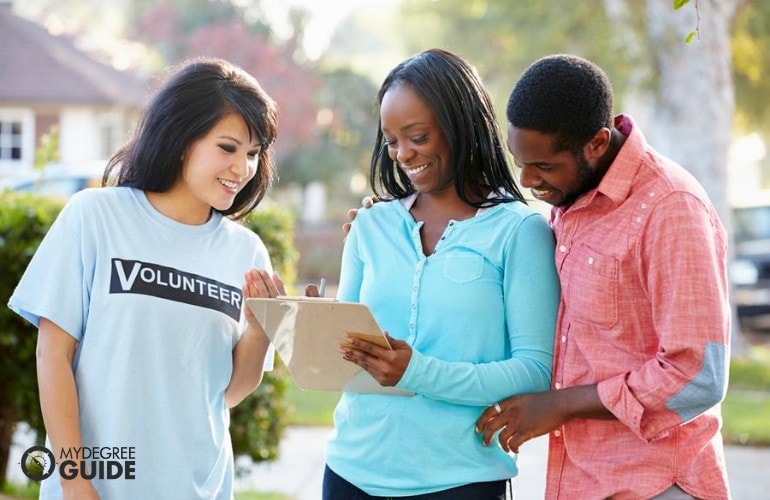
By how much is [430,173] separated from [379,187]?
366 millimetres

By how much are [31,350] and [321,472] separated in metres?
2.40

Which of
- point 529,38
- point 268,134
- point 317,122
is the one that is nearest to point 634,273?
point 268,134

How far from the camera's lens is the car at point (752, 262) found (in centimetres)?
1577

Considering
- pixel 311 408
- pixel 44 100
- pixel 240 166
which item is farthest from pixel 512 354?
pixel 44 100

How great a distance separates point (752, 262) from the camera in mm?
16000

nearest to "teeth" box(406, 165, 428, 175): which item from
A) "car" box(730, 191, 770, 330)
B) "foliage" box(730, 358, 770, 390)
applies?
"foliage" box(730, 358, 770, 390)

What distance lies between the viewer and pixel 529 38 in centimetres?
2033

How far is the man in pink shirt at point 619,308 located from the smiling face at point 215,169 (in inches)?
30.7

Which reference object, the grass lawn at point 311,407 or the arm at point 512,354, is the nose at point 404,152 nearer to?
the arm at point 512,354

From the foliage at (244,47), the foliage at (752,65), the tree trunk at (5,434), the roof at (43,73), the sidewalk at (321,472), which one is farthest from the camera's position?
the foliage at (244,47)

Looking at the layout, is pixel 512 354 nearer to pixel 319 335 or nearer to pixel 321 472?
pixel 319 335

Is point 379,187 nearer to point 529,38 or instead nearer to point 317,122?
point 529,38

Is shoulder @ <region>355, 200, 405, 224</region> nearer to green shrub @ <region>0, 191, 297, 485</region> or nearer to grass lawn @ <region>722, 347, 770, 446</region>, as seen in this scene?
green shrub @ <region>0, 191, 297, 485</region>

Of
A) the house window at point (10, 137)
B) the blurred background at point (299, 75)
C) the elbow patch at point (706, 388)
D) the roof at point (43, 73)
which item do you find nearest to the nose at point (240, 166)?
the elbow patch at point (706, 388)
